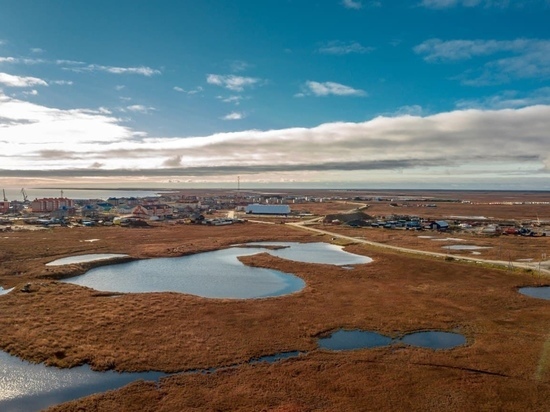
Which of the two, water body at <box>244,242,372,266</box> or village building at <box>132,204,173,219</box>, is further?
village building at <box>132,204,173,219</box>

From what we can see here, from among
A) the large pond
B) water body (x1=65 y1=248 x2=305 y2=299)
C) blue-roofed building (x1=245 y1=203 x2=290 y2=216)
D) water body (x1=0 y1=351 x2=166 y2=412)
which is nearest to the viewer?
water body (x1=0 y1=351 x2=166 y2=412)

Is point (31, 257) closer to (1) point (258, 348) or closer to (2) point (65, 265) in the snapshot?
(2) point (65, 265)

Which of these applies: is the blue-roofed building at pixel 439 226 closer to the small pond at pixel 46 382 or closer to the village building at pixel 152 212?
the village building at pixel 152 212

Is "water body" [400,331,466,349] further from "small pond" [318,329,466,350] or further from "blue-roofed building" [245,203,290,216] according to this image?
"blue-roofed building" [245,203,290,216]

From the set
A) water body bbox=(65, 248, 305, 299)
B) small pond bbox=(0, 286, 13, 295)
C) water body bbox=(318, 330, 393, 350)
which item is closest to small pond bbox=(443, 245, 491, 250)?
water body bbox=(65, 248, 305, 299)

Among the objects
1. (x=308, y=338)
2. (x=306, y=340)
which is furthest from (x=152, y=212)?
(x=306, y=340)

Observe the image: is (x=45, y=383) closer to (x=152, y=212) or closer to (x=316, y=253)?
(x=316, y=253)
